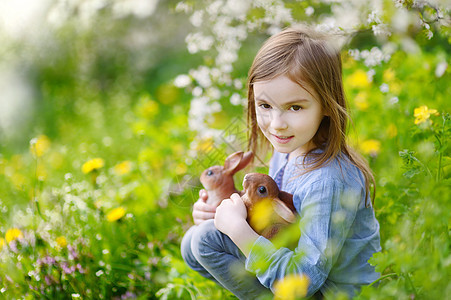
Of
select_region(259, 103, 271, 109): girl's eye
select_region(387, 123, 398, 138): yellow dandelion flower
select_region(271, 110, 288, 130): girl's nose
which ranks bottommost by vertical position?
select_region(387, 123, 398, 138): yellow dandelion flower

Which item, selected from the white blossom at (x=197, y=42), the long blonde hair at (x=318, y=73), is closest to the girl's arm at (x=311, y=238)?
the long blonde hair at (x=318, y=73)

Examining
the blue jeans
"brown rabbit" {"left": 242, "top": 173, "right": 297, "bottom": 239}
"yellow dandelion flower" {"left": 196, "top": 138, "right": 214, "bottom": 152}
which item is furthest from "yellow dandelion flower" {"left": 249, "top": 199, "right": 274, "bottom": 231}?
"yellow dandelion flower" {"left": 196, "top": 138, "right": 214, "bottom": 152}

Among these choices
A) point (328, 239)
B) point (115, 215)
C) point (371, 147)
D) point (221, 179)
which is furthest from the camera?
point (371, 147)

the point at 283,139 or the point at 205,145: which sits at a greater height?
the point at 283,139

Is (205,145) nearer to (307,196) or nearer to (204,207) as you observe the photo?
(204,207)

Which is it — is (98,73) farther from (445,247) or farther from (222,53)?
(445,247)

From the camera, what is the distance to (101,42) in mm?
5336

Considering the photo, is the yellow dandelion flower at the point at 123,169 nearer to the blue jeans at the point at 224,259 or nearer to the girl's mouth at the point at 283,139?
the blue jeans at the point at 224,259

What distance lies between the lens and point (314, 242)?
47.5 inches

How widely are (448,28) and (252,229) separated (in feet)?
3.27

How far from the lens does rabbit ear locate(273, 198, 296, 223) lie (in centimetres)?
120

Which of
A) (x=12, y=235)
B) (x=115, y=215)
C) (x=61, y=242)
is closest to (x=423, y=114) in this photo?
(x=115, y=215)

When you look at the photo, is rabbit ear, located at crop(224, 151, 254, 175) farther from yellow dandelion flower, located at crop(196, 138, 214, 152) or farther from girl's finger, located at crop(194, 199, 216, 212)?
yellow dandelion flower, located at crop(196, 138, 214, 152)

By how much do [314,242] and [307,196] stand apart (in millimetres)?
129
